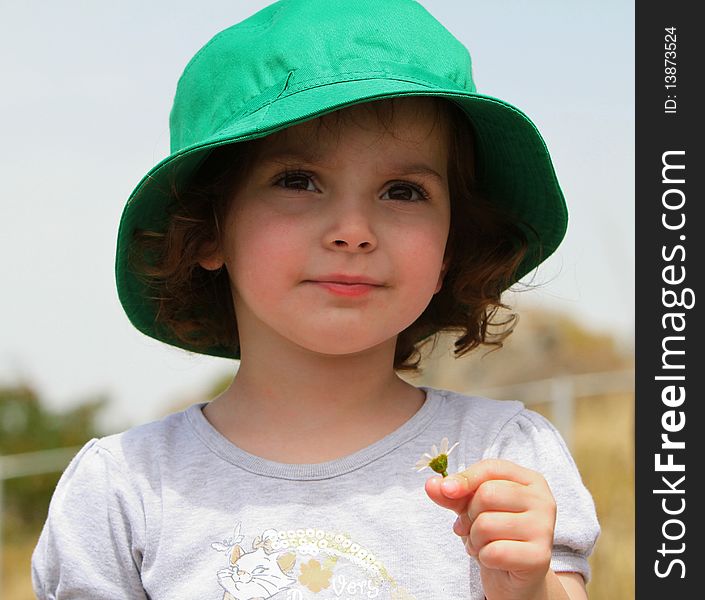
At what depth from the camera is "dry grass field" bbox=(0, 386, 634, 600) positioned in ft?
15.4

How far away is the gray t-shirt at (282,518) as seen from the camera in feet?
5.71

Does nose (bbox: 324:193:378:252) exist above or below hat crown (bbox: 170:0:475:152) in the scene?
below

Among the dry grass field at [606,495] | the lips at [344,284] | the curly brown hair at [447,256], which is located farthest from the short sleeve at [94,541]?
the dry grass field at [606,495]

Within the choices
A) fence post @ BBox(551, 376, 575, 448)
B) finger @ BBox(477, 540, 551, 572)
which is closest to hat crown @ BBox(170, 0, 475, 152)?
finger @ BBox(477, 540, 551, 572)

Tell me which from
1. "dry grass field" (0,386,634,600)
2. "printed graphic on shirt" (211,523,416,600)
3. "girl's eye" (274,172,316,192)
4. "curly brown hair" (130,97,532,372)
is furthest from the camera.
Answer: "dry grass field" (0,386,634,600)

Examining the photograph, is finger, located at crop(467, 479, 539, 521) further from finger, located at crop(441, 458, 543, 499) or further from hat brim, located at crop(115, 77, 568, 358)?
hat brim, located at crop(115, 77, 568, 358)

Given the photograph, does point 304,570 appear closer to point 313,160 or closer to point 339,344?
point 339,344

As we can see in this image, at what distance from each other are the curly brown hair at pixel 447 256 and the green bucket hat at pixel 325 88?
32 millimetres

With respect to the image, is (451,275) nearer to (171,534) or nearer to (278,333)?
(278,333)

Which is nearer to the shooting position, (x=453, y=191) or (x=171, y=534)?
(x=171, y=534)

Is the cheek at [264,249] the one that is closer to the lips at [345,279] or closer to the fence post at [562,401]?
the lips at [345,279]
